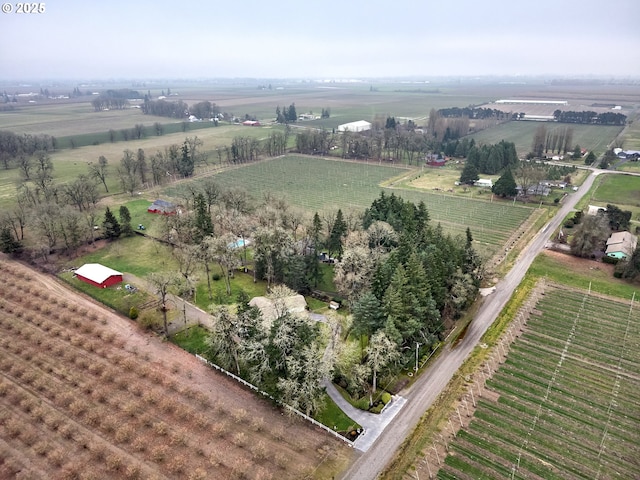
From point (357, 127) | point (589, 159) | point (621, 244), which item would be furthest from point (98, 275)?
point (357, 127)

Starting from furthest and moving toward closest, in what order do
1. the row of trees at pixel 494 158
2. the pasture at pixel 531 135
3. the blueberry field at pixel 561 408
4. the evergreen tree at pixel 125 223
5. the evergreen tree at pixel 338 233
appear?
1. the pasture at pixel 531 135
2. the row of trees at pixel 494 158
3. the evergreen tree at pixel 125 223
4. the evergreen tree at pixel 338 233
5. the blueberry field at pixel 561 408

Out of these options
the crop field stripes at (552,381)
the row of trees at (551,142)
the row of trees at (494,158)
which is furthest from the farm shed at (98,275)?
the row of trees at (551,142)

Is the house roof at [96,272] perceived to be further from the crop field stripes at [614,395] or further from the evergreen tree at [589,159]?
the evergreen tree at [589,159]

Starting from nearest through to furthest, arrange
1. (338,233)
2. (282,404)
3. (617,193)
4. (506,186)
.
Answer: (282,404)
(338,233)
(506,186)
(617,193)

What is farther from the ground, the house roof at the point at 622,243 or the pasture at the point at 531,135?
the pasture at the point at 531,135

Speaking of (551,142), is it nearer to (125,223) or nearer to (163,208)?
(163,208)

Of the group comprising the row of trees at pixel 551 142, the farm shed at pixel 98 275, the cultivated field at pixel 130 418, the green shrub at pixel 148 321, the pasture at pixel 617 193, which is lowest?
the cultivated field at pixel 130 418

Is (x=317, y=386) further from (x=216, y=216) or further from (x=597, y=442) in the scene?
(x=216, y=216)
